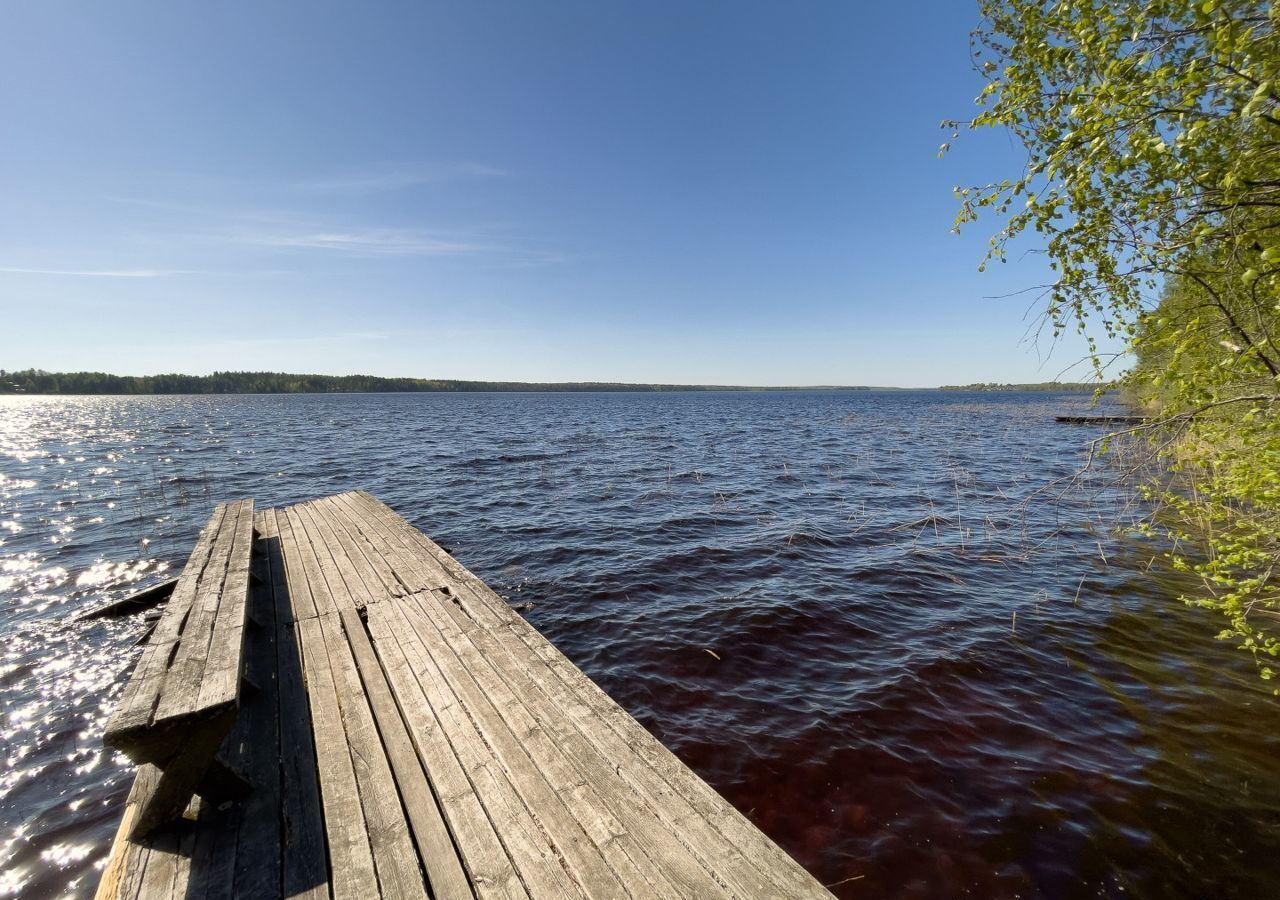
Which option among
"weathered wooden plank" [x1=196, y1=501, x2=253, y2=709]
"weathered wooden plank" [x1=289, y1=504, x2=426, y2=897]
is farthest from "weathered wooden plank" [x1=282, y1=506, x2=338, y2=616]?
"weathered wooden plank" [x1=196, y1=501, x2=253, y2=709]

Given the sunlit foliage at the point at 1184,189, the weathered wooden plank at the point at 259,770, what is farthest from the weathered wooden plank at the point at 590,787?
the sunlit foliage at the point at 1184,189

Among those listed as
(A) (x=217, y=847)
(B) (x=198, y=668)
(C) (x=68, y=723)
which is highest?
(B) (x=198, y=668)

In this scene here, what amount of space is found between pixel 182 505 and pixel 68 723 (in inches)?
519

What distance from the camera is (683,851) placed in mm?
2844

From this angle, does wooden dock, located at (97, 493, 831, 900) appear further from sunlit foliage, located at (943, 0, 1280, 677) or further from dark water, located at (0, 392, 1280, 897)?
sunlit foliage, located at (943, 0, 1280, 677)

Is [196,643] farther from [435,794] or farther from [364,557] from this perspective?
[364,557]

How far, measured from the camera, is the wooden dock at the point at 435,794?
2.78 m

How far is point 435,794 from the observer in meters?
3.37

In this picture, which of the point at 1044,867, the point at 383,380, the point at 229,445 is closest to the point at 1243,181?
the point at 1044,867

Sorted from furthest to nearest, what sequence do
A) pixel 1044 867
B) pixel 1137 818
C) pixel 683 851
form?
pixel 1137 818 < pixel 1044 867 < pixel 683 851

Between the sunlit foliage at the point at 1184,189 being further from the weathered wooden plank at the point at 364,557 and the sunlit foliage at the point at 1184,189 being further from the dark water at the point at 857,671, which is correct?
the weathered wooden plank at the point at 364,557

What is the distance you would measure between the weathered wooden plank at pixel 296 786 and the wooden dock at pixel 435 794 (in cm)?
1

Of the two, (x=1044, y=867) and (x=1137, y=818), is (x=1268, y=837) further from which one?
(x=1044, y=867)

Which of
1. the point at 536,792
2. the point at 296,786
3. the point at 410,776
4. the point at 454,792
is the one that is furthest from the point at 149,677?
Answer: the point at 536,792
